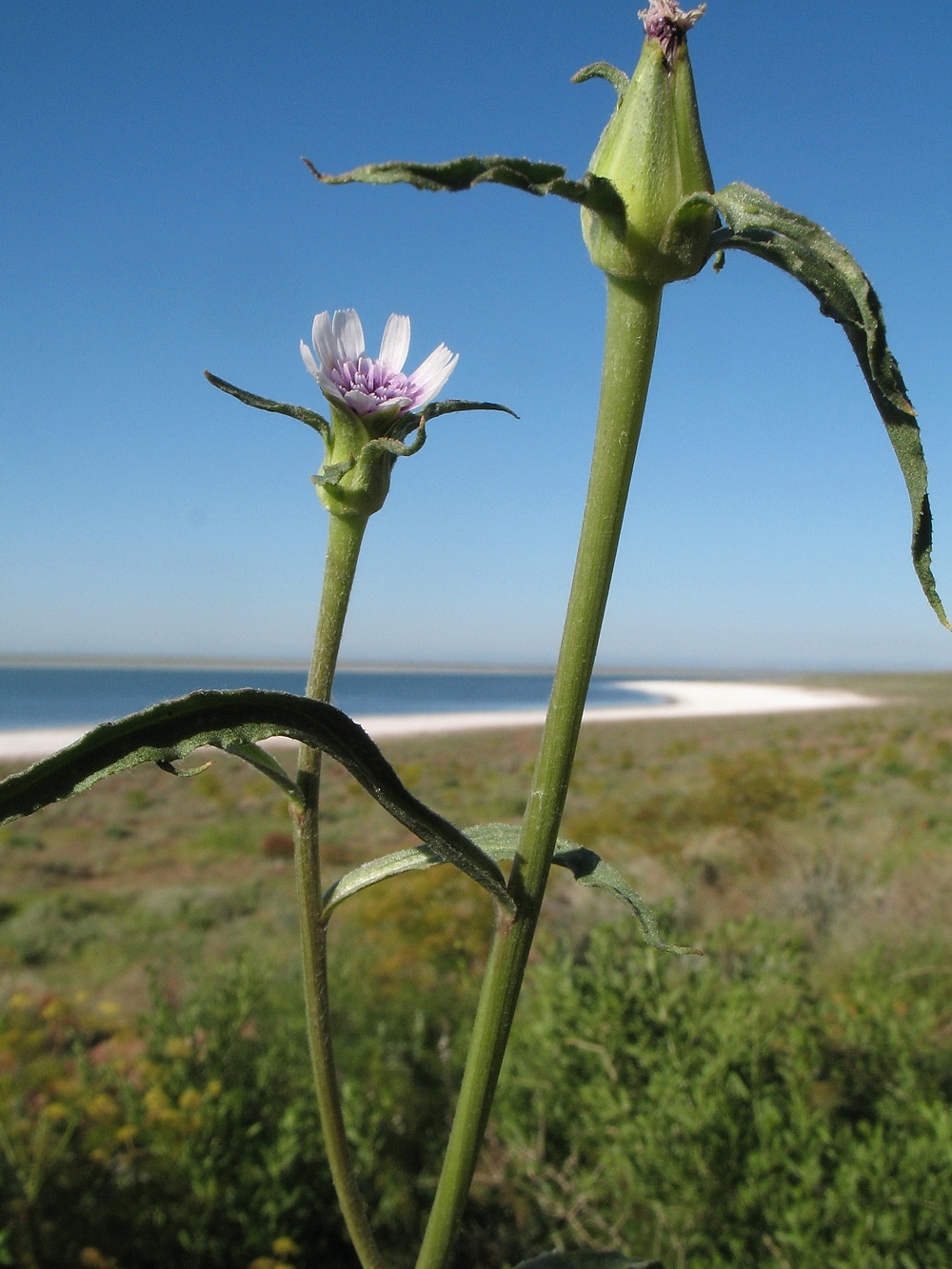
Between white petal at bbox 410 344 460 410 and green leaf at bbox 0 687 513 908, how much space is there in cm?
29

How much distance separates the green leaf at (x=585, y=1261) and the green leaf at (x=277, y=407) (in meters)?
0.59

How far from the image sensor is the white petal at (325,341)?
0.65 m

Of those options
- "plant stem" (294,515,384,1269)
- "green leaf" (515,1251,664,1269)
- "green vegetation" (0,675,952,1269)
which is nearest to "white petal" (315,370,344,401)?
"plant stem" (294,515,384,1269)

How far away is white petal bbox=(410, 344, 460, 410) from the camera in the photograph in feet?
2.17

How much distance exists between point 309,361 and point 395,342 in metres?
0.10

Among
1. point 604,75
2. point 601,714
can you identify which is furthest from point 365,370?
point 601,714

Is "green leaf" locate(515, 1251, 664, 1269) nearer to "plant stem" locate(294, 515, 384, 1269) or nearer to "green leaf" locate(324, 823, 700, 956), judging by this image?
"plant stem" locate(294, 515, 384, 1269)

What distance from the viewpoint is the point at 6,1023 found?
3.32 m

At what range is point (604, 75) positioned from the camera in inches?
19.7

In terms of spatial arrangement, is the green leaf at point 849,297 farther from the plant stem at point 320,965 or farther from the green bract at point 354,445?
the plant stem at point 320,965

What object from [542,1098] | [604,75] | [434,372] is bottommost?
[542,1098]

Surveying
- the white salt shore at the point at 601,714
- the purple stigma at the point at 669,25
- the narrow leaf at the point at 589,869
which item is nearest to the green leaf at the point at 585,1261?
the narrow leaf at the point at 589,869

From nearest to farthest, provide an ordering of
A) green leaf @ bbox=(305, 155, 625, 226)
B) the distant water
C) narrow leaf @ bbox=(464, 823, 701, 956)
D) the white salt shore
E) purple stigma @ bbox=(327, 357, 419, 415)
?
green leaf @ bbox=(305, 155, 625, 226) → narrow leaf @ bbox=(464, 823, 701, 956) → purple stigma @ bbox=(327, 357, 419, 415) → the white salt shore → the distant water

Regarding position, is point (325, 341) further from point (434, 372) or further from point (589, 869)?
point (589, 869)
